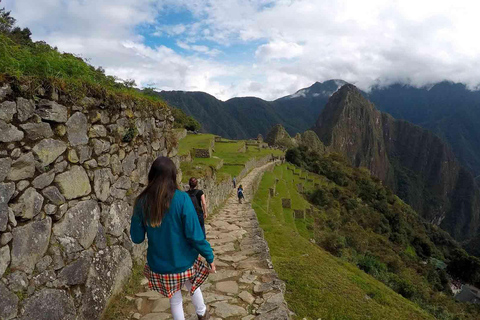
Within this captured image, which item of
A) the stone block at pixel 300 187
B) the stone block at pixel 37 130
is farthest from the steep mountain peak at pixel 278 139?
the stone block at pixel 37 130

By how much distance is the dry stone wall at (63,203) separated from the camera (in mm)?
2447

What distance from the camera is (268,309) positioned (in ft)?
12.9

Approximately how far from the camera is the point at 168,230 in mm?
2666

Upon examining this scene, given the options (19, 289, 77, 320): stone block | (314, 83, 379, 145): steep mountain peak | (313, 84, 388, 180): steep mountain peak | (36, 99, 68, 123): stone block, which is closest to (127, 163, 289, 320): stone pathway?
(19, 289, 77, 320): stone block

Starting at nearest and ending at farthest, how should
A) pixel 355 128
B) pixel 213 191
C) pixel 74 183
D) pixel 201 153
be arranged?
pixel 74 183 < pixel 213 191 < pixel 201 153 < pixel 355 128

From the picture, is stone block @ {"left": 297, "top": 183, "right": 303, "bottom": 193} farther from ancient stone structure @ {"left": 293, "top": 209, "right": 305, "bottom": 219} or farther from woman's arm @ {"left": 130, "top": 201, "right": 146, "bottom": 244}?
woman's arm @ {"left": 130, "top": 201, "right": 146, "bottom": 244}

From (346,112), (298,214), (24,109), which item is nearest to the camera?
(24,109)

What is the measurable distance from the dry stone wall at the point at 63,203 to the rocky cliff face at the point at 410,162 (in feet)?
486

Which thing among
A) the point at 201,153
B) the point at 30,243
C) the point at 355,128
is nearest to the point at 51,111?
the point at 30,243

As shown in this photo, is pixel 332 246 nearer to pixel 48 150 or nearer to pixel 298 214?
pixel 298 214

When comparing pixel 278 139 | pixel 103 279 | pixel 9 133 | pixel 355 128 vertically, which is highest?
pixel 355 128

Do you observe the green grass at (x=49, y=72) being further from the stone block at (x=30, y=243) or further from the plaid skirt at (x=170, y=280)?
the plaid skirt at (x=170, y=280)

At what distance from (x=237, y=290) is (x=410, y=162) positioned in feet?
721

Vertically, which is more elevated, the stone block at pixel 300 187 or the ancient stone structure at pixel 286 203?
the ancient stone structure at pixel 286 203
